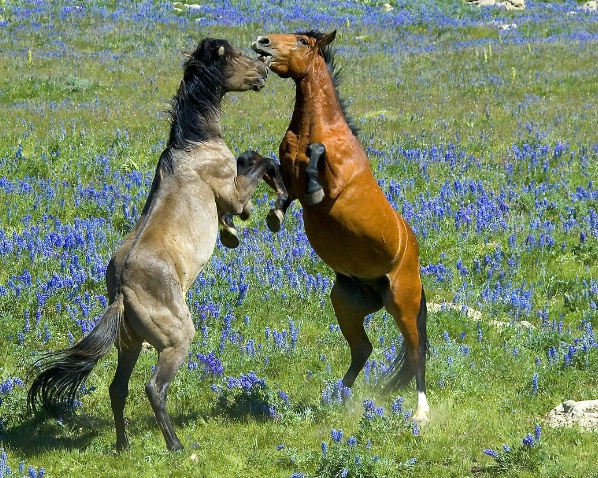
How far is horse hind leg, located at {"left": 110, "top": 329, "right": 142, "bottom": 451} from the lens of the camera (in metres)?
6.99

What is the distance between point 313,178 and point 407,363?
189 centimetres

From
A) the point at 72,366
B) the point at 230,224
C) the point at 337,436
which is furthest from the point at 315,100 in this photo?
the point at 72,366

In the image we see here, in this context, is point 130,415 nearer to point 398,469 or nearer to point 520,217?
point 398,469

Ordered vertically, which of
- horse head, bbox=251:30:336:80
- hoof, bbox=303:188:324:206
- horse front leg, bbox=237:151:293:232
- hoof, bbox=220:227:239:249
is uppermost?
horse head, bbox=251:30:336:80

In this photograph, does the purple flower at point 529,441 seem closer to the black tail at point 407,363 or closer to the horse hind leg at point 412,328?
the horse hind leg at point 412,328

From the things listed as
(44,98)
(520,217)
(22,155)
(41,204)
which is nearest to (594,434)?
(520,217)

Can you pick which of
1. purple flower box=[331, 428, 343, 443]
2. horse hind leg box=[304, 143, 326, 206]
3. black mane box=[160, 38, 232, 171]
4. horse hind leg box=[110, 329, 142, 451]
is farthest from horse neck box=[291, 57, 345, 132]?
purple flower box=[331, 428, 343, 443]

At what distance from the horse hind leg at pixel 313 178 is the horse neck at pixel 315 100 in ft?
0.95

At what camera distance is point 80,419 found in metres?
7.48

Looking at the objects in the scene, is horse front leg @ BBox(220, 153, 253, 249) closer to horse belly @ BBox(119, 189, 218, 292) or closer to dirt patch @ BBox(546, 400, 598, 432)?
horse belly @ BBox(119, 189, 218, 292)

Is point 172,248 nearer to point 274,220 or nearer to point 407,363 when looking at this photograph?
point 274,220

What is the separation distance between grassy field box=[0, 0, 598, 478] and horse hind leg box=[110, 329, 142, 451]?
144 mm

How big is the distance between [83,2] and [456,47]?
17.2 meters

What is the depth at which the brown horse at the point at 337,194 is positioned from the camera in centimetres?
732
